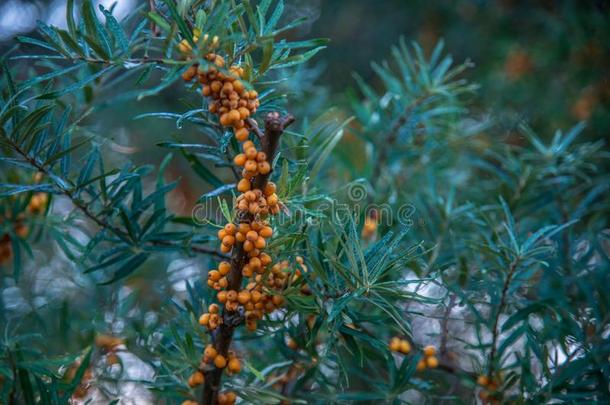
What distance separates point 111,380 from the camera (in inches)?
35.3

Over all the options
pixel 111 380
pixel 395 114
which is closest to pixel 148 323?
pixel 111 380

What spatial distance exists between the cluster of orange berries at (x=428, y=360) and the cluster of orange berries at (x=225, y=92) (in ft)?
1.64

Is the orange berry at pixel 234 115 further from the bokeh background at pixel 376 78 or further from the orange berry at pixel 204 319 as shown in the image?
the bokeh background at pixel 376 78

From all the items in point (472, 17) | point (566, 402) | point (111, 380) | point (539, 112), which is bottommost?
point (111, 380)

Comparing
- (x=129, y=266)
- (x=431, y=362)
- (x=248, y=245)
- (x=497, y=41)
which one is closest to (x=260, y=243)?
(x=248, y=245)

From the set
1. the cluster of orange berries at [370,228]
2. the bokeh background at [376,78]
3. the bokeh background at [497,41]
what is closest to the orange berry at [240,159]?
the bokeh background at [376,78]

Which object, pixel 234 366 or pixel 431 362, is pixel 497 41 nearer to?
pixel 431 362

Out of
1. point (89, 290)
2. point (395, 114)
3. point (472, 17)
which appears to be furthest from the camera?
point (472, 17)

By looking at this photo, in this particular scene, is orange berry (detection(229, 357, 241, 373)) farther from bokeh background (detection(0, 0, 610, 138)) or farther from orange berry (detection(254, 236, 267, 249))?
bokeh background (detection(0, 0, 610, 138))

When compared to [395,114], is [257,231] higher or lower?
lower

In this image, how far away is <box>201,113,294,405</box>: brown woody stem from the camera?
0.60 meters

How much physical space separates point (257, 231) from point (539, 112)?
1.36 metres

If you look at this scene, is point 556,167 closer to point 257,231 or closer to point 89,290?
point 257,231

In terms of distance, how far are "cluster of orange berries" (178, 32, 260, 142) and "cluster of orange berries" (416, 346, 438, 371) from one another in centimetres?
50
